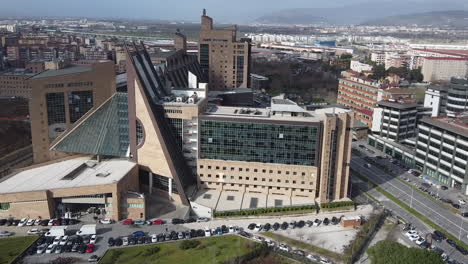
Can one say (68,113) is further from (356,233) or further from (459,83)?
(459,83)

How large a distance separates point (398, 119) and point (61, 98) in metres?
53.3

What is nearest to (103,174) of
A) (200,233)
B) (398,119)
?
(200,233)

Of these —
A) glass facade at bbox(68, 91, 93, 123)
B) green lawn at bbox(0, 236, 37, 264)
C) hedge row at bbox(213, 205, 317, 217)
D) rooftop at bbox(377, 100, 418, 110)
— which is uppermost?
glass facade at bbox(68, 91, 93, 123)

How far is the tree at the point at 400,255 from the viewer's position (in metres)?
33.4

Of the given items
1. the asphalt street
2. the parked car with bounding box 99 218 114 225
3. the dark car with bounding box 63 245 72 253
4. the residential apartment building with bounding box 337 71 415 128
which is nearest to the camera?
the dark car with bounding box 63 245 72 253

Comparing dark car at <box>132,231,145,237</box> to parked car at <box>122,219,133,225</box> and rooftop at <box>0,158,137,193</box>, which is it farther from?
rooftop at <box>0,158,137,193</box>

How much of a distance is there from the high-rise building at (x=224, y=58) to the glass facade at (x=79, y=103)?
41.4 meters

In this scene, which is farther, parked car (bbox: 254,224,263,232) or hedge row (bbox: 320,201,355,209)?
hedge row (bbox: 320,201,355,209)

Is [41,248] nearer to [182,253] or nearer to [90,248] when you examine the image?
[90,248]

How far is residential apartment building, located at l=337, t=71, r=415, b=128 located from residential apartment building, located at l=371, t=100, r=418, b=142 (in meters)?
7.24

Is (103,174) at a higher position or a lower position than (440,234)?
higher

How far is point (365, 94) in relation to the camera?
90250 mm

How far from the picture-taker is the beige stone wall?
167ft

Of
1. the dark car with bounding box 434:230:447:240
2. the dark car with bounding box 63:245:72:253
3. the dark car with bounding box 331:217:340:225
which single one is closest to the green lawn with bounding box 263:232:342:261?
the dark car with bounding box 331:217:340:225
